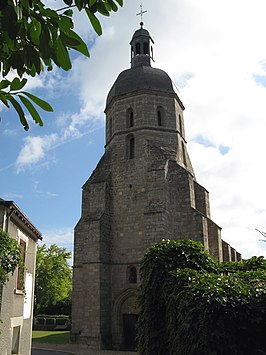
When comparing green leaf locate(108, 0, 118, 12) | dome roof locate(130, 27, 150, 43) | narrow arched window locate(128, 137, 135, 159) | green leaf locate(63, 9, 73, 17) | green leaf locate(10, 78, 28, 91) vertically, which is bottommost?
green leaf locate(10, 78, 28, 91)

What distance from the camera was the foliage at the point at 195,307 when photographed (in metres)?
6.35

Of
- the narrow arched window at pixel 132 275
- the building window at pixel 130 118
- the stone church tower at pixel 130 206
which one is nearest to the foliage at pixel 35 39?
the stone church tower at pixel 130 206

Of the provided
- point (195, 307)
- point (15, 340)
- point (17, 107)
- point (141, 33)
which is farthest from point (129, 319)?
point (141, 33)

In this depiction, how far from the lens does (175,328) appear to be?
7.95m

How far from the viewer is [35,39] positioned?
1811 millimetres

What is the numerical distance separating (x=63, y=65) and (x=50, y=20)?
227mm

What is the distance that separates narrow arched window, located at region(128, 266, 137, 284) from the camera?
20.0m

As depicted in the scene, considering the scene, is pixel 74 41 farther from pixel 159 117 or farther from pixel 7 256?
pixel 159 117

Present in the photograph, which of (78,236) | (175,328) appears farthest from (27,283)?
(78,236)

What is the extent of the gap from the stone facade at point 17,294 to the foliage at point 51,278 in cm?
2560

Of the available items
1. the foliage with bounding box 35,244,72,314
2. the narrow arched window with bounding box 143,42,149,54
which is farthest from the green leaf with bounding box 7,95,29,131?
the foliage with bounding box 35,244,72,314

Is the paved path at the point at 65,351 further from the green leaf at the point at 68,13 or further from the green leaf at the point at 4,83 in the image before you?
the green leaf at the point at 68,13

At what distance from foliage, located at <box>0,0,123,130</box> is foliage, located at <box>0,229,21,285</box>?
292 inches

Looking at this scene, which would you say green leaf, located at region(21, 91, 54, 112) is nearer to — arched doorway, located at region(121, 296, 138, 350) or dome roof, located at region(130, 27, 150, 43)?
arched doorway, located at region(121, 296, 138, 350)
